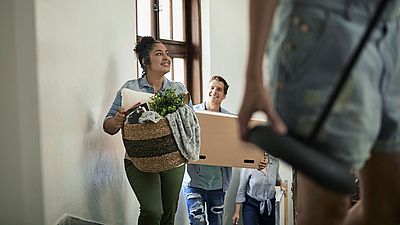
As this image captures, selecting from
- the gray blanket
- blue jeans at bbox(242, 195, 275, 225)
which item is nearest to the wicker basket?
the gray blanket

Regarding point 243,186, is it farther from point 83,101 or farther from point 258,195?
point 83,101

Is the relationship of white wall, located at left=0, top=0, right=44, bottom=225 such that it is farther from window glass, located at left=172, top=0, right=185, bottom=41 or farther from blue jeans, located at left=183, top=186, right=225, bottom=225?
window glass, located at left=172, top=0, right=185, bottom=41

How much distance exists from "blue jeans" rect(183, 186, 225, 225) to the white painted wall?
0.36 metres

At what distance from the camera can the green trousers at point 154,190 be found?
2625 millimetres

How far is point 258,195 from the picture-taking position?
150 inches

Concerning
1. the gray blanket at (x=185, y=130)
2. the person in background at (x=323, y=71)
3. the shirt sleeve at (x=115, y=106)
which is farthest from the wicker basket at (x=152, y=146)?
the person in background at (x=323, y=71)

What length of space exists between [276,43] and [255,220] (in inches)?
115

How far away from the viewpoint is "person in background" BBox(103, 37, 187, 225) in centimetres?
263

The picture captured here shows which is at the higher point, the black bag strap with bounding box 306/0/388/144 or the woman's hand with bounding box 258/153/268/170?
the black bag strap with bounding box 306/0/388/144

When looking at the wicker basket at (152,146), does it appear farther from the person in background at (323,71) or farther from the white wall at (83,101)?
the person in background at (323,71)

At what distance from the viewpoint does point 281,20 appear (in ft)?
3.28

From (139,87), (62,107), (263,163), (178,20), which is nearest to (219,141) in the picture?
(263,163)

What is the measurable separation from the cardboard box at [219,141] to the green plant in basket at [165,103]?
0.40 metres

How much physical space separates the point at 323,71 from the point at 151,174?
5.76 ft
